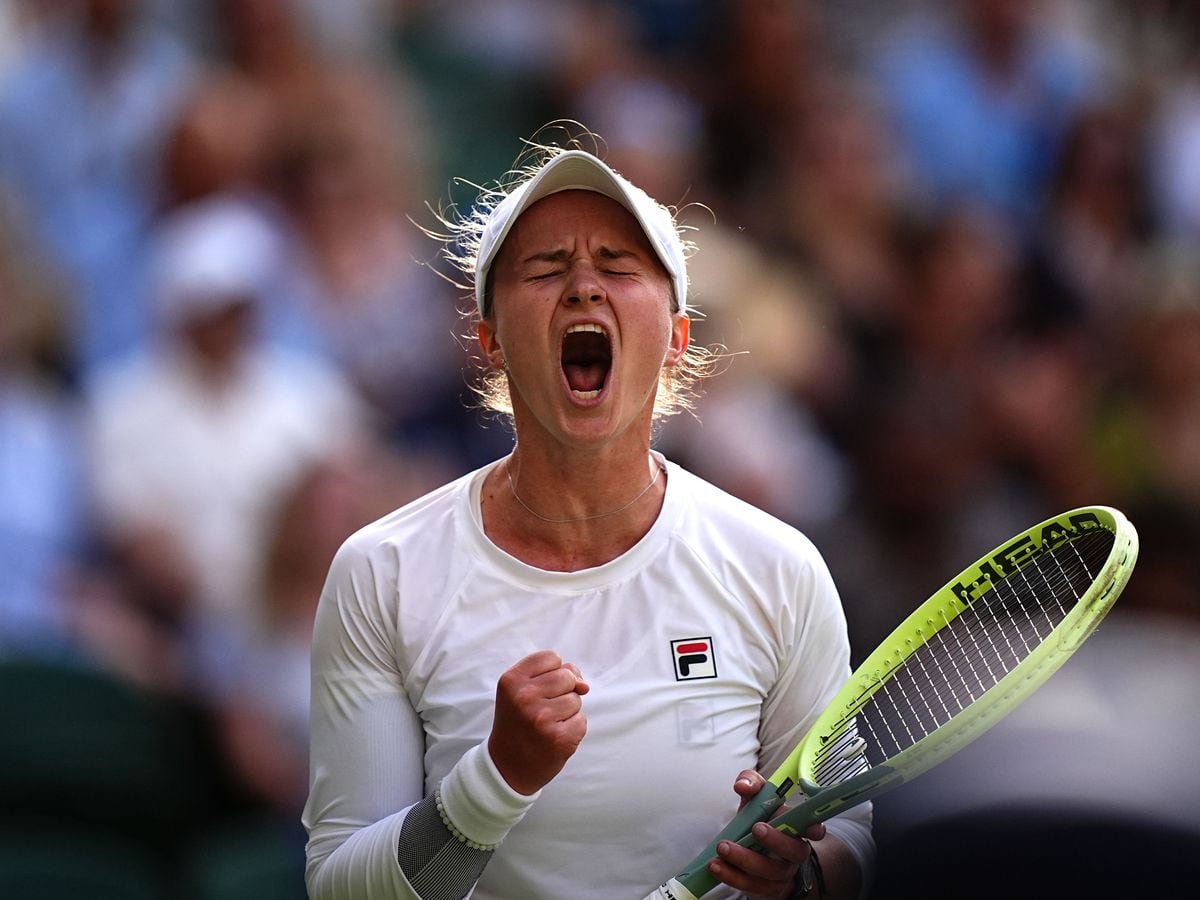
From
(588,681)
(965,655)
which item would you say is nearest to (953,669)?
(965,655)

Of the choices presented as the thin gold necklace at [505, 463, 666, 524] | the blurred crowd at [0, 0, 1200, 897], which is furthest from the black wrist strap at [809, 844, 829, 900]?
the blurred crowd at [0, 0, 1200, 897]

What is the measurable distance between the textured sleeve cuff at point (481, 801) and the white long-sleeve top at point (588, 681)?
4 centimetres

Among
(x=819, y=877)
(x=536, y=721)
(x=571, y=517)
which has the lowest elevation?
(x=819, y=877)

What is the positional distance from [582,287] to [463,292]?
111 inches

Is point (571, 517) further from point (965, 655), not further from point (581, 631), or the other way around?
point (965, 655)

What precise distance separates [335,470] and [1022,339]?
244 centimetres

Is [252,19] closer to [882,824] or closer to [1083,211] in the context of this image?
[1083,211]

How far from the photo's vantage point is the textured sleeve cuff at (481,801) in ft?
7.44

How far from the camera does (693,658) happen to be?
245 cm

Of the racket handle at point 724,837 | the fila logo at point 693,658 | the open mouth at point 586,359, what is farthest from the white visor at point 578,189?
the racket handle at point 724,837

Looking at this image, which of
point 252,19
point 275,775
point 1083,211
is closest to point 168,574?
point 275,775

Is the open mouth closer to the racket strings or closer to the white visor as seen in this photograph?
the white visor

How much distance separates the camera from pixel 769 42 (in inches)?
241

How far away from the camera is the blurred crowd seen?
4652 millimetres
